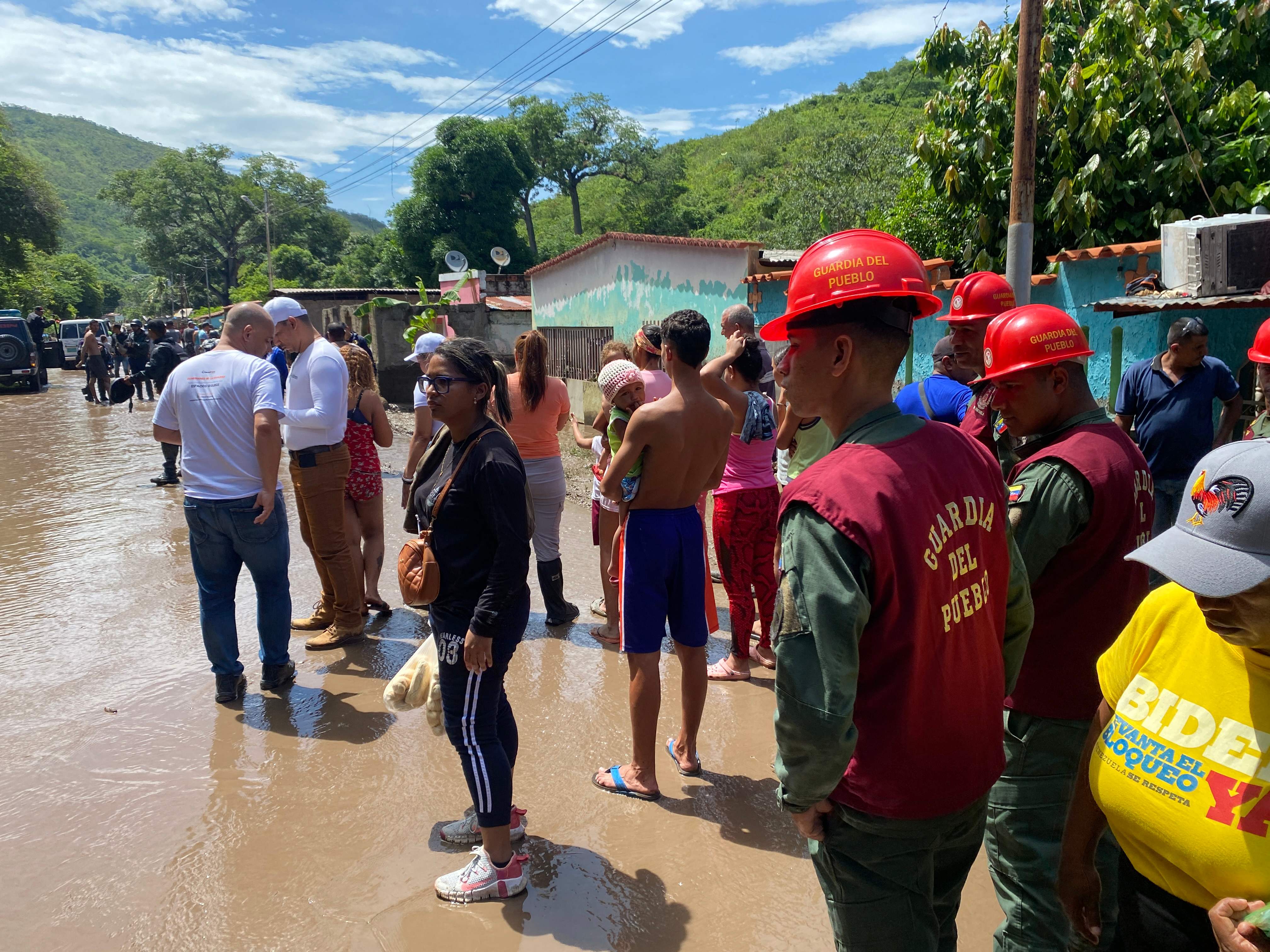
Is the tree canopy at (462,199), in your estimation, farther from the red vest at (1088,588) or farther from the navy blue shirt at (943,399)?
the red vest at (1088,588)

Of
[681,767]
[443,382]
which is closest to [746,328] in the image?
[443,382]

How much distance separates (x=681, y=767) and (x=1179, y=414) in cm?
387

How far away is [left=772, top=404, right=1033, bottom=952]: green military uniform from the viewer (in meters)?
1.52

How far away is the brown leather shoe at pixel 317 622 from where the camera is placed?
220 inches

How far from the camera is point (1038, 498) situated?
7.31ft

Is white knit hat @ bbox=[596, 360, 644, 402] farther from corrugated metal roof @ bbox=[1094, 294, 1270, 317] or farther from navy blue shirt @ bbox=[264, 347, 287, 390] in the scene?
corrugated metal roof @ bbox=[1094, 294, 1270, 317]

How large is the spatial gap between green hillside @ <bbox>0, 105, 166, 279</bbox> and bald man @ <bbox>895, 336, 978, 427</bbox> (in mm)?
133628

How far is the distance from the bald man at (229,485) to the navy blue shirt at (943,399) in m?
3.26

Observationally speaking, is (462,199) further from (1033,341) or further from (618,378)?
(1033,341)

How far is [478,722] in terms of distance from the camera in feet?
9.58

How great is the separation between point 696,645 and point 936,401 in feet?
5.52

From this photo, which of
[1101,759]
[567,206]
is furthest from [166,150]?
[1101,759]

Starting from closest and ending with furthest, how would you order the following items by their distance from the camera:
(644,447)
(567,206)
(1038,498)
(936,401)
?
(1038,498) < (644,447) < (936,401) < (567,206)

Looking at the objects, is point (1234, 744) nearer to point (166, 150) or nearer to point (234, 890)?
point (234, 890)
